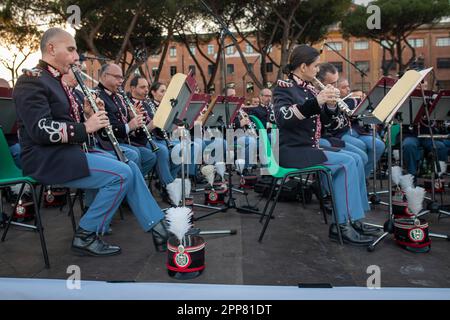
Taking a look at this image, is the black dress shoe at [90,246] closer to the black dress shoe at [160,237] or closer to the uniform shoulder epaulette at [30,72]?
the black dress shoe at [160,237]

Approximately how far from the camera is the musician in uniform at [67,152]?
2848 mm

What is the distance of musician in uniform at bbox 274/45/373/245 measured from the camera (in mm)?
3396

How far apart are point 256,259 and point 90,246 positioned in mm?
1334

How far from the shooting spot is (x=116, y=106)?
15.6 ft

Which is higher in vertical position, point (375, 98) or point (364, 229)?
point (375, 98)

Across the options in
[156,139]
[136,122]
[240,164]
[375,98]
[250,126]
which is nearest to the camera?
[136,122]

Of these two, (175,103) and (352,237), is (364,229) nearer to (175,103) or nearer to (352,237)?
(352,237)

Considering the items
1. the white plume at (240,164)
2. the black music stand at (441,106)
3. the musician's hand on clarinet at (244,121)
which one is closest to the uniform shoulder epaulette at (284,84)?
the black music stand at (441,106)

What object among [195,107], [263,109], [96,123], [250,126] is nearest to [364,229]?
[195,107]

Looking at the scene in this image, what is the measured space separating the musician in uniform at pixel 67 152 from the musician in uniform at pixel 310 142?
1.33 meters

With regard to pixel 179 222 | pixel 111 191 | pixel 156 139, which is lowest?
pixel 179 222

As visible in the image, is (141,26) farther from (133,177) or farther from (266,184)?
(133,177)
